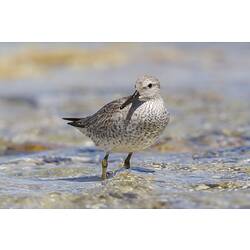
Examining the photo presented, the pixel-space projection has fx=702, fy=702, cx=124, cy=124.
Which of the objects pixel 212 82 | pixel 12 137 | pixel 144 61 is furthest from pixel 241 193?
pixel 144 61

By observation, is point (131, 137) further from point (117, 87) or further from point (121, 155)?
point (117, 87)

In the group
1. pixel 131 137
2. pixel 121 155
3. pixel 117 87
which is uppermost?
pixel 117 87

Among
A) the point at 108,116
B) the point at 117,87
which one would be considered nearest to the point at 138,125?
the point at 108,116

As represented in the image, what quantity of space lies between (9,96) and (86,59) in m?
4.30

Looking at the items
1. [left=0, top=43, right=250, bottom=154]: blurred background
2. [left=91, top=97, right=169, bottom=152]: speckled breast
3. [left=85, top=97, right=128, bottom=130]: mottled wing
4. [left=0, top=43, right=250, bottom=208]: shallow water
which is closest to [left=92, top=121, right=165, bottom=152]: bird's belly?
[left=91, top=97, right=169, bottom=152]: speckled breast

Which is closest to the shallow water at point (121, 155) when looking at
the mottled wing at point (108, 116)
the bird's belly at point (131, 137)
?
the bird's belly at point (131, 137)

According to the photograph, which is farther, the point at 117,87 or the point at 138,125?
the point at 117,87

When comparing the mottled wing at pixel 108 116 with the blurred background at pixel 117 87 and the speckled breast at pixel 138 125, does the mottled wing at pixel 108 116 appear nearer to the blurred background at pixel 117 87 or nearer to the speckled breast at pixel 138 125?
the speckled breast at pixel 138 125

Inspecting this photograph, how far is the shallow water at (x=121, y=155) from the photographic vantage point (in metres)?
8.24

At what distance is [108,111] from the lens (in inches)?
370

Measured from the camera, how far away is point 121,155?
11.5m

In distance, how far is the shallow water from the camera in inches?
324

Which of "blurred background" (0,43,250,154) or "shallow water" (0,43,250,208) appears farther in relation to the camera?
"blurred background" (0,43,250,154)

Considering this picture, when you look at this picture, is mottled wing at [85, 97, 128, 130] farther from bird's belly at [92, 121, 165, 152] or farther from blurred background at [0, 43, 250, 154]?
blurred background at [0, 43, 250, 154]
